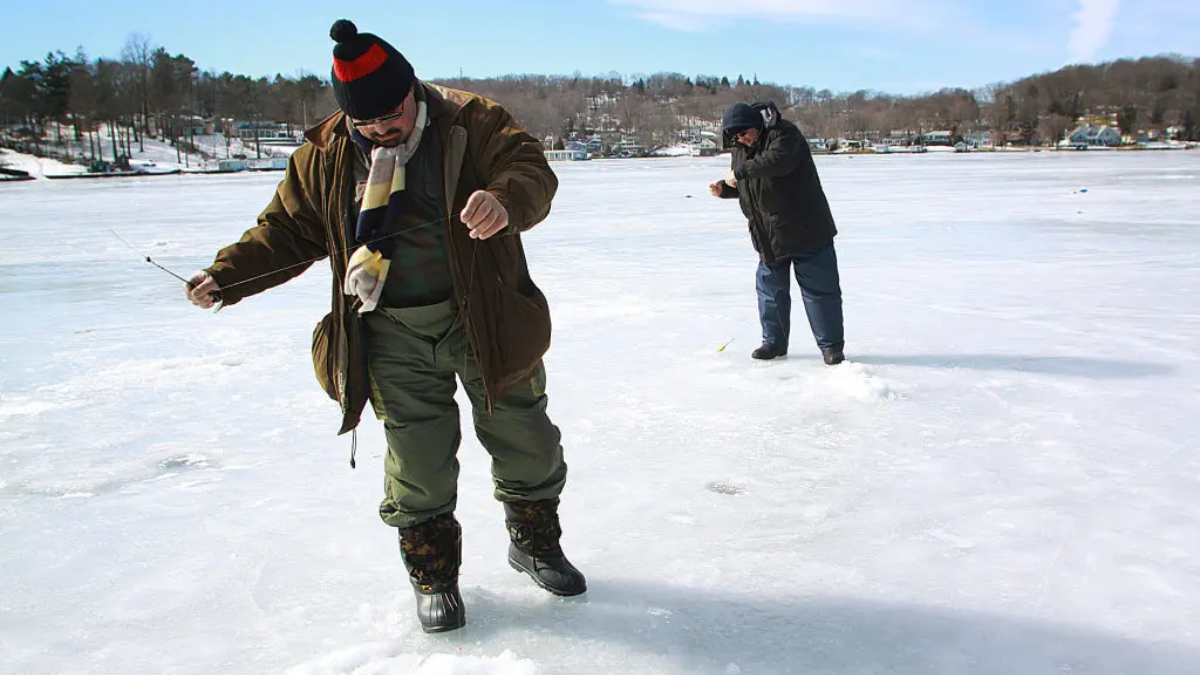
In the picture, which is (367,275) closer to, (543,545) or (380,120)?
(380,120)

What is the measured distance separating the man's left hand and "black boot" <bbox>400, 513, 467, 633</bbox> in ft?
2.88

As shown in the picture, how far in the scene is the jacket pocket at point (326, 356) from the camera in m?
2.25

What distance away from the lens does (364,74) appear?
197 centimetres

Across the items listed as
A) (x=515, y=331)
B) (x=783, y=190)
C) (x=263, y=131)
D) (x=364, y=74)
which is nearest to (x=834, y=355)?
(x=783, y=190)

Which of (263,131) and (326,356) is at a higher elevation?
(263,131)

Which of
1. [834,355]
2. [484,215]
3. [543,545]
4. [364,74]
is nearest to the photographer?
[484,215]

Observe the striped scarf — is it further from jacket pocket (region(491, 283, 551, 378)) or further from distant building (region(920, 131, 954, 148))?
distant building (region(920, 131, 954, 148))

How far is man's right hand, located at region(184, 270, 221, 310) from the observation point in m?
2.15

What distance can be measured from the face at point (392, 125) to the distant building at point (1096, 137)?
128 metres

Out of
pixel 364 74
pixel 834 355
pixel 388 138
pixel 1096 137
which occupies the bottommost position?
pixel 834 355

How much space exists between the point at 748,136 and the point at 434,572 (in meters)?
3.26

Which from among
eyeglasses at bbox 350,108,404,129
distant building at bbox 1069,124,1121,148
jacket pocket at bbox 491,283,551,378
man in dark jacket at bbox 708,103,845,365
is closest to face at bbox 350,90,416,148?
eyeglasses at bbox 350,108,404,129

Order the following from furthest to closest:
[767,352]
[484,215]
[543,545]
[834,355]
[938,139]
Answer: [938,139]
[767,352]
[834,355]
[543,545]
[484,215]

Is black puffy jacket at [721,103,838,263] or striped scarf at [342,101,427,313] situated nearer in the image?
striped scarf at [342,101,427,313]
